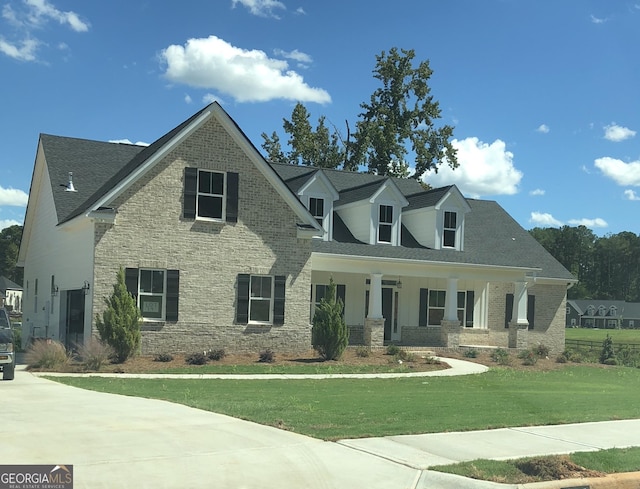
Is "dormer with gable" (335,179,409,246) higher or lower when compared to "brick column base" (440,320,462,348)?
higher

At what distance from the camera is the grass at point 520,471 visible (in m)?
8.46

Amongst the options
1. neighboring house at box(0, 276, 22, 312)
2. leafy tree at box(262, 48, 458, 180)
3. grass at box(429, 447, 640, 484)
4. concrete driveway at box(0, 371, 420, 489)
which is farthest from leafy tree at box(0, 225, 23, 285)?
grass at box(429, 447, 640, 484)

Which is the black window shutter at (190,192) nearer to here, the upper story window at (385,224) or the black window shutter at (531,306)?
the upper story window at (385,224)

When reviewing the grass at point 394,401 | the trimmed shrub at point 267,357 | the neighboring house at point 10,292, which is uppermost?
the grass at point 394,401

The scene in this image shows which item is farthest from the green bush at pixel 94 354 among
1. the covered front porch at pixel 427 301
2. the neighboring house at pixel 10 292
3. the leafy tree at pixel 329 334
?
the neighboring house at pixel 10 292

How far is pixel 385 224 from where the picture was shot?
3053 cm

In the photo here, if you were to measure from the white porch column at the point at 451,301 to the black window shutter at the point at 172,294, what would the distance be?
12.0 meters

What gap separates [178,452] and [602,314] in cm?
13108

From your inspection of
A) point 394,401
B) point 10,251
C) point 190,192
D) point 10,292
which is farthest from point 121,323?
point 10,251

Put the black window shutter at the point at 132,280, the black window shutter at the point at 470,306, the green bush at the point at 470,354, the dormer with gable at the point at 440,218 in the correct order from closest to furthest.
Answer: the black window shutter at the point at 132,280 < the green bush at the point at 470,354 < the dormer with gable at the point at 440,218 < the black window shutter at the point at 470,306

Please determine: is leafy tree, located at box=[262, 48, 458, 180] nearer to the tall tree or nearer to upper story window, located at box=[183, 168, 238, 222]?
the tall tree

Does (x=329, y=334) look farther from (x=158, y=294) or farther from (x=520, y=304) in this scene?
(x=520, y=304)

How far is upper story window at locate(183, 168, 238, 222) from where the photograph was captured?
24.2 metres

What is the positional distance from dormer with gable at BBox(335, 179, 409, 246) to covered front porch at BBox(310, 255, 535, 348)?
1675 mm
